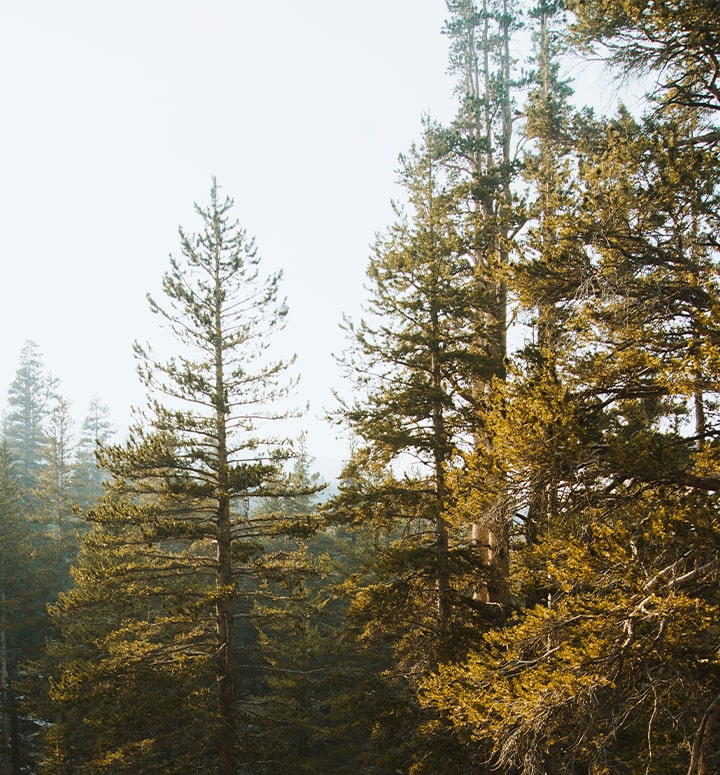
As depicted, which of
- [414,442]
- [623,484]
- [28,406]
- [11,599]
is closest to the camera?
[623,484]

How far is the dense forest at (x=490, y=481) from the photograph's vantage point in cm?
496

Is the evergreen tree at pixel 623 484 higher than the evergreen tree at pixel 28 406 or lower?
lower

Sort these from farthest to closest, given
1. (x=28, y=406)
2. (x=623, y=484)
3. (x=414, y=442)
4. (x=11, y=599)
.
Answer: (x=28, y=406) → (x=11, y=599) → (x=414, y=442) → (x=623, y=484)

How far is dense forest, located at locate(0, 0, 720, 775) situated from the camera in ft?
16.3

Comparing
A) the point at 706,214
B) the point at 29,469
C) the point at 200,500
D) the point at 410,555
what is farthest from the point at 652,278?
the point at 29,469

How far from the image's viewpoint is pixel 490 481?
5.39 m

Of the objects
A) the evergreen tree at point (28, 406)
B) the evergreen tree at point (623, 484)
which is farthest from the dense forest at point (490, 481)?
the evergreen tree at point (28, 406)

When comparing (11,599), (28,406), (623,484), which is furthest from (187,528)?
(28,406)

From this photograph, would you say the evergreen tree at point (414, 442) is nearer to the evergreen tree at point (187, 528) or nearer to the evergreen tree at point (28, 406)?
the evergreen tree at point (187, 528)

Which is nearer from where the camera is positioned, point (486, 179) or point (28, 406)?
point (486, 179)

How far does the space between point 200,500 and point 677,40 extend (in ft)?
37.9

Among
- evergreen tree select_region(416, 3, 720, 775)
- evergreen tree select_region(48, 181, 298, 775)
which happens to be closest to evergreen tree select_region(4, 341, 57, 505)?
evergreen tree select_region(48, 181, 298, 775)

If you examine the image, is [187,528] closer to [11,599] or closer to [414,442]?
[414,442]

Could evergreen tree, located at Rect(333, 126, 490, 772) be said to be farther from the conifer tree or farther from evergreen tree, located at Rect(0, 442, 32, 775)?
evergreen tree, located at Rect(0, 442, 32, 775)
